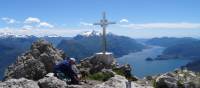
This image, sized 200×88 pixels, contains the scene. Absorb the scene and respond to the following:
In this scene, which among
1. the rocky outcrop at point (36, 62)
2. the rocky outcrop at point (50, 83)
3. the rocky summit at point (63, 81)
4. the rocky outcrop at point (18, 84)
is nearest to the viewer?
the rocky outcrop at point (18, 84)

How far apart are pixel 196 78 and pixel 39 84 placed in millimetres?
8923

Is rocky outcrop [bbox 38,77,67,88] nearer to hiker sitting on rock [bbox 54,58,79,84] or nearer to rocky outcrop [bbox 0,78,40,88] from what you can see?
rocky outcrop [bbox 0,78,40,88]

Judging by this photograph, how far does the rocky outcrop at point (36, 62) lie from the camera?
2356cm

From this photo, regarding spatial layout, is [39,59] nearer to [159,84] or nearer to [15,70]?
[15,70]

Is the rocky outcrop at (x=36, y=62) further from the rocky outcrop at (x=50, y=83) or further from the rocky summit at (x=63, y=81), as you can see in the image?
the rocky outcrop at (x=50, y=83)

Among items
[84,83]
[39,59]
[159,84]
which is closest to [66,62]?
[84,83]

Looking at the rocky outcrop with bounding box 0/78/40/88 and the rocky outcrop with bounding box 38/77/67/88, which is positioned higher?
Result: the rocky outcrop with bounding box 0/78/40/88

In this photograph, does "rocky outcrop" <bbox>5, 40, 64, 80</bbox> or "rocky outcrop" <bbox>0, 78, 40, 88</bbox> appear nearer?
"rocky outcrop" <bbox>0, 78, 40, 88</bbox>

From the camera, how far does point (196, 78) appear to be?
22.8 metres

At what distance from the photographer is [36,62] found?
24.0m

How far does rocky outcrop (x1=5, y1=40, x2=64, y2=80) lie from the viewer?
23562mm

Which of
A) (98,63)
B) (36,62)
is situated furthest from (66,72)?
(98,63)

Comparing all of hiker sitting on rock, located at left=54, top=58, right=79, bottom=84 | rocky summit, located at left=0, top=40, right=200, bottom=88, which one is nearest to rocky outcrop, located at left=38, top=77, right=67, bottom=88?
rocky summit, located at left=0, top=40, right=200, bottom=88

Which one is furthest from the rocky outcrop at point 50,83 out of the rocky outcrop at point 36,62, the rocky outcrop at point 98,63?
the rocky outcrop at point 98,63
